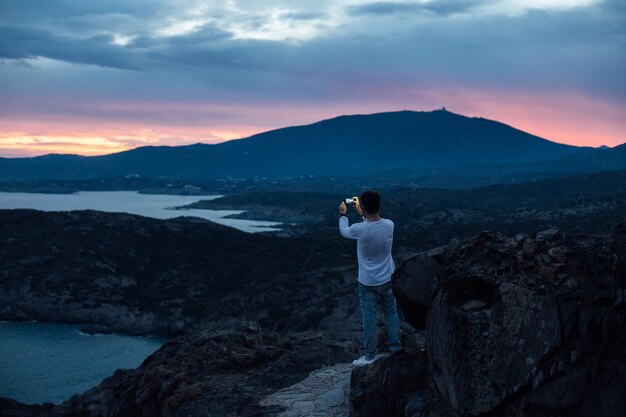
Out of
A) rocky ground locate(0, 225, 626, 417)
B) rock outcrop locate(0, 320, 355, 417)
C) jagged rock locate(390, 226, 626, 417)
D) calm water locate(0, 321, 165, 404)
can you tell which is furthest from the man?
calm water locate(0, 321, 165, 404)

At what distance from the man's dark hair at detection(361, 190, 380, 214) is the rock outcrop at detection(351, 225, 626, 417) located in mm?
1742

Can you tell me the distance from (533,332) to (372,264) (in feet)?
10.3

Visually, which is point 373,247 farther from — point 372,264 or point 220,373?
point 220,373

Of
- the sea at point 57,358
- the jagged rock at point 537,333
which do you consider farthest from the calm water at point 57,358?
the jagged rock at point 537,333

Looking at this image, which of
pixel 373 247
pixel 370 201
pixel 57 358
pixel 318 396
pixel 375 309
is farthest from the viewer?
pixel 57 358

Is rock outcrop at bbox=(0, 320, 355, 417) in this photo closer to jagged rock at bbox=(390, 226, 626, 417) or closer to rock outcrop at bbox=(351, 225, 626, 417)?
rock outcrop at bbox=(351, 225, 626, 417)

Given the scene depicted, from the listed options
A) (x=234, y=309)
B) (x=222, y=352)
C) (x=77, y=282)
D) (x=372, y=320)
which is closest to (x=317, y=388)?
(x=372, y=320)

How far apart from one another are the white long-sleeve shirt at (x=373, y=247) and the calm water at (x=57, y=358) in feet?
172

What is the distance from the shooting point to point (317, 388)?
14.5m

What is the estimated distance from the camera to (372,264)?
11633mm

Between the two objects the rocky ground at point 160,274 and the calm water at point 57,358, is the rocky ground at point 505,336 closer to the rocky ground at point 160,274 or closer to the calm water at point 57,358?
the calm water at point 57,358

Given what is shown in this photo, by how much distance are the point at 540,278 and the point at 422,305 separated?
7.88 feet

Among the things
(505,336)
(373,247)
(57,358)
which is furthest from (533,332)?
(57,358)

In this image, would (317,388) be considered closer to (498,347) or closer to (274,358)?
(274,358)
